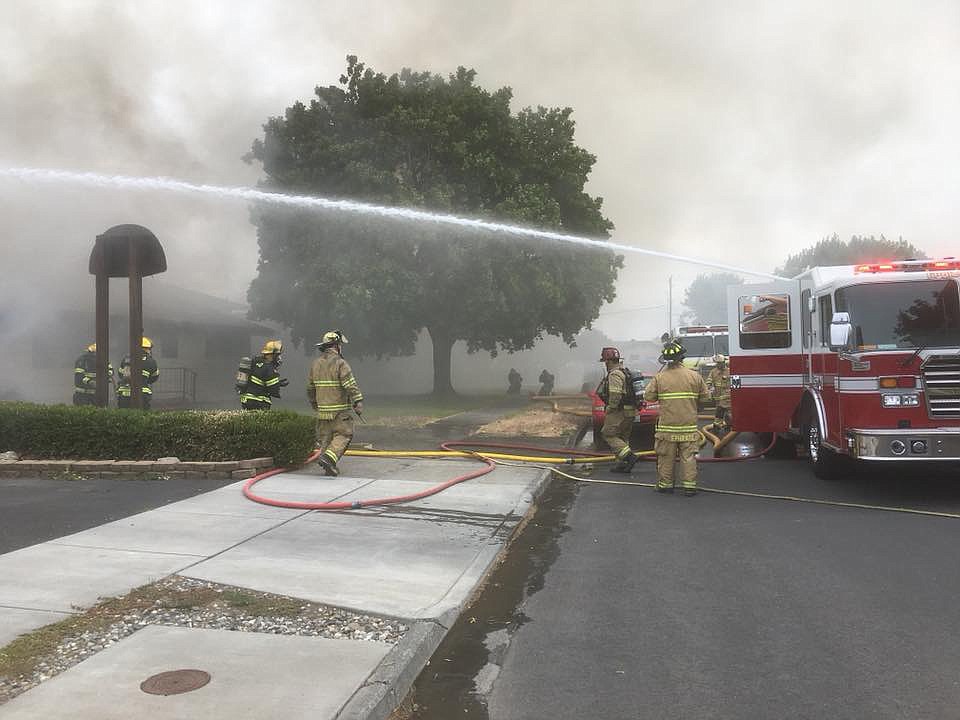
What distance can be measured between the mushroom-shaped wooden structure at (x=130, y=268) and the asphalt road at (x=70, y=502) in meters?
2.10

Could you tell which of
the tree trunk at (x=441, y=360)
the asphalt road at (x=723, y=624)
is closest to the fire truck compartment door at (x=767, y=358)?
the asphalt road at (x=723, y=624)

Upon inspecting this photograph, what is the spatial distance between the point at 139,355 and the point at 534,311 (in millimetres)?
14600

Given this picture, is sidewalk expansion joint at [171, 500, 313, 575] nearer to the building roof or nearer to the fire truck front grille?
the fire truck front grille

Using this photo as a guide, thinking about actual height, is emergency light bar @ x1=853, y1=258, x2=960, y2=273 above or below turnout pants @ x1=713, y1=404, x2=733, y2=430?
above

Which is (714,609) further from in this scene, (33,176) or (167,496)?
(33,176)

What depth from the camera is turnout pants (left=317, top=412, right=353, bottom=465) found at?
8633 mm

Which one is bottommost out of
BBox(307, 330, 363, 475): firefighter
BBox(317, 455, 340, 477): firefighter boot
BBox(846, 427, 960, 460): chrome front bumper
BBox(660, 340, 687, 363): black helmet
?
BBox(317, 455, 340, 477): firefighter boot

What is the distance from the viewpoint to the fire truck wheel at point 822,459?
877 centimetres

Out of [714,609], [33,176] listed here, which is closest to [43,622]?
[714,609]

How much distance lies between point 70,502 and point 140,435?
1593 millimetres

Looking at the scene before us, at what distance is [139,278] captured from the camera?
32.2 ft

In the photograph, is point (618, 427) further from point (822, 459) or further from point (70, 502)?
point (70, 502)

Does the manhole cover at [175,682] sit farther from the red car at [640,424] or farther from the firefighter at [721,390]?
the firefighter at [721,390]

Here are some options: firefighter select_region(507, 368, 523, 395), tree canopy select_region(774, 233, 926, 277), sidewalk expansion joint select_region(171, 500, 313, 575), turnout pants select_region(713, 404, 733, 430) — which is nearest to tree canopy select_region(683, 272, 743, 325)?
tree canopy select_region(774, 233, 926, 277)
